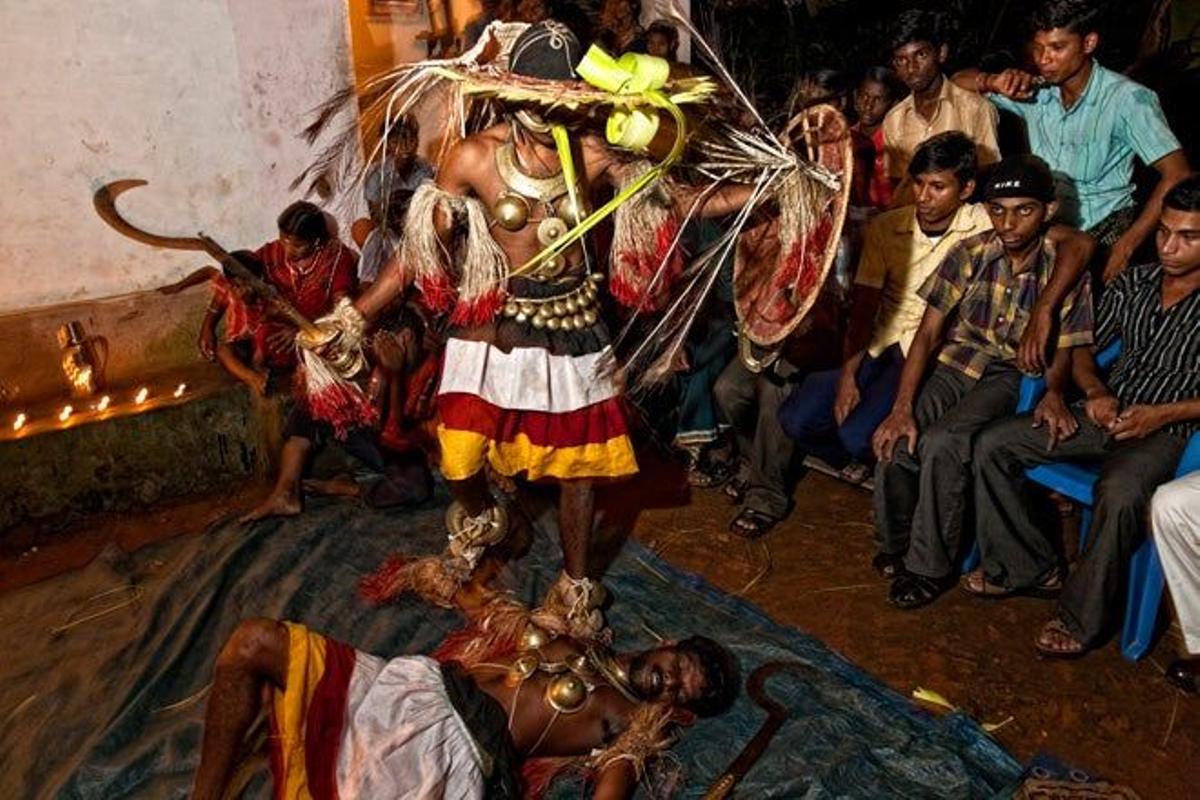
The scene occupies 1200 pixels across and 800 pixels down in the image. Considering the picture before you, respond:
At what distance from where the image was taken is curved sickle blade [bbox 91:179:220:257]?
5234mm

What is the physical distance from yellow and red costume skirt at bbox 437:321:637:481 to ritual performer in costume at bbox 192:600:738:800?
0.82 metres

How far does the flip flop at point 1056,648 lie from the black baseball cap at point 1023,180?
6.17 feet

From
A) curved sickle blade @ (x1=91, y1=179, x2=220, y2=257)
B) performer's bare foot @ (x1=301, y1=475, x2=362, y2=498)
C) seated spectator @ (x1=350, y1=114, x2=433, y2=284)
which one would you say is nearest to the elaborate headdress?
seated spectator @ (x1=350, y1=114, x2=433, y2=284)

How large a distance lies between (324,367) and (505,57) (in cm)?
138

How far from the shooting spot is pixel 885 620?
13.4ft

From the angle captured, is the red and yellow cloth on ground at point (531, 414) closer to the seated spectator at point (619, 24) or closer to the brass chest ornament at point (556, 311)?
the brass chest ornament at point (556, 311)

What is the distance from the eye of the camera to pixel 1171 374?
3.60m

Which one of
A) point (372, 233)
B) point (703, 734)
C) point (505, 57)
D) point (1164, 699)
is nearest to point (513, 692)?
point (703, 734)

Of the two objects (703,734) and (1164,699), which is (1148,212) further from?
(703,734)

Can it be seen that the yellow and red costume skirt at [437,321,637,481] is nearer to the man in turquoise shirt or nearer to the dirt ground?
the dirt ground

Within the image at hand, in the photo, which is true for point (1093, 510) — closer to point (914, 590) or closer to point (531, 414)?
point (914, 590)

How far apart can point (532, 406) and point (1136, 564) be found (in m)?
2.63

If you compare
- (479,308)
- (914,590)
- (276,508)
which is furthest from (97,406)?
(914,590)

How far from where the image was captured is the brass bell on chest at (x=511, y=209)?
3271mm
